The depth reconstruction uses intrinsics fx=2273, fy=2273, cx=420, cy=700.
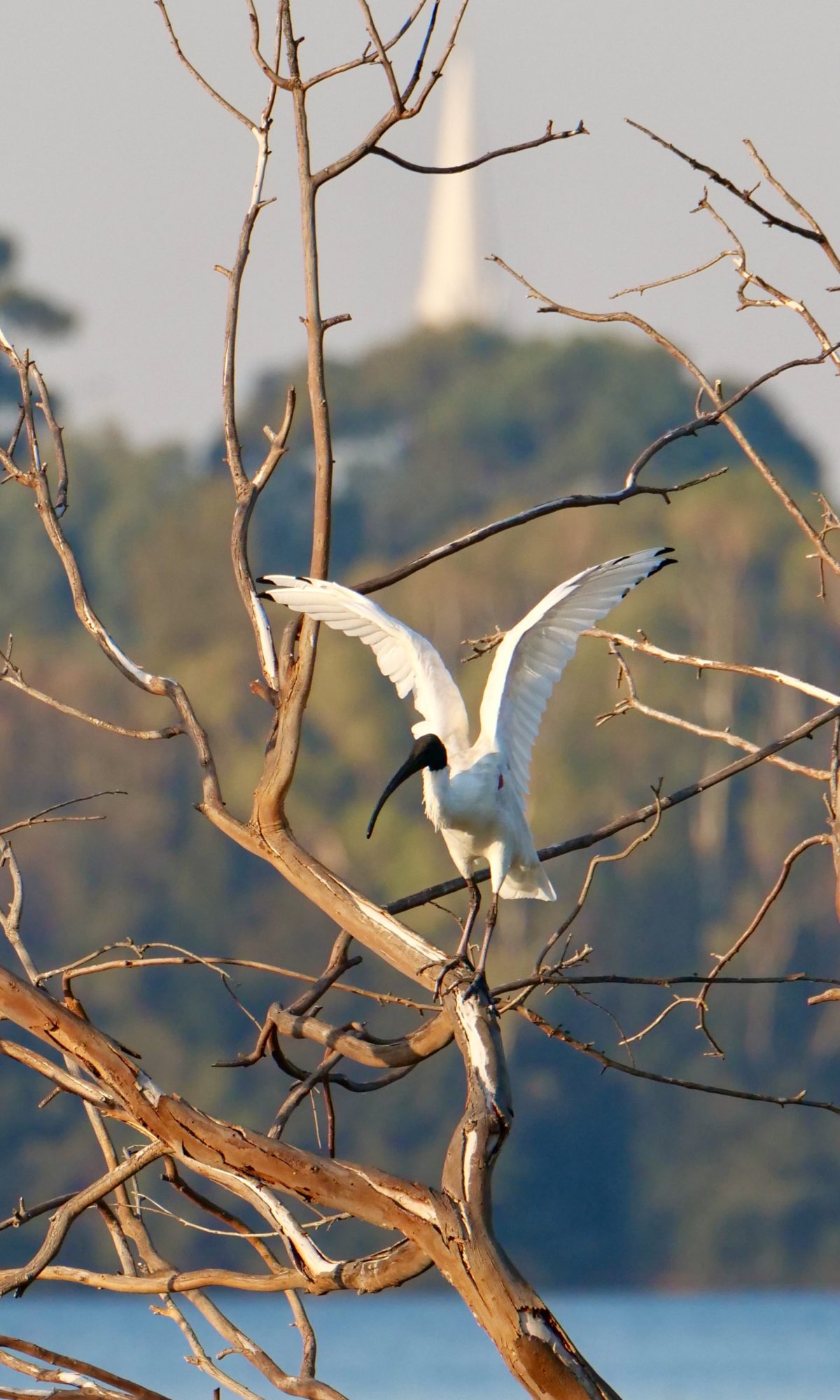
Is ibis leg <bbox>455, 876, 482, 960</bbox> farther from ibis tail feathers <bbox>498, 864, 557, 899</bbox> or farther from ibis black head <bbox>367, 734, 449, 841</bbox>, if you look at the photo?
ibis black head <bbox>367, 734, 449, 841</bbox>

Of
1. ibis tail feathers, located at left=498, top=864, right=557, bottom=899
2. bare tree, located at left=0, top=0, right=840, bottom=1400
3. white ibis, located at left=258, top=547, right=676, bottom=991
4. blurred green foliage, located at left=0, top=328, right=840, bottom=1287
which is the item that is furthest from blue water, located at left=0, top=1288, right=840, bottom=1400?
bare tree, located at left=0, top=0, right=840, bottom=1400

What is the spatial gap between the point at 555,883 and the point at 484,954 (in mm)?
22925

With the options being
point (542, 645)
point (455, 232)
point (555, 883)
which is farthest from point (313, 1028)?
point (455, 232)

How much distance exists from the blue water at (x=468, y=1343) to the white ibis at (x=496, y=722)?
33.8ft

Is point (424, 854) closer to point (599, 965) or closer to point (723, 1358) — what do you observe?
point (599, 965)

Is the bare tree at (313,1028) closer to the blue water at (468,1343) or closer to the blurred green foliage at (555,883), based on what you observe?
the blue water at (468,1343)

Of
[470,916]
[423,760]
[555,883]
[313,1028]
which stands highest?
[555,883]

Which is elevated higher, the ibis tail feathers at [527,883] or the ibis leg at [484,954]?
Answer: the ibis tail feathers at [527,883]

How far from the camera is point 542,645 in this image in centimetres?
571

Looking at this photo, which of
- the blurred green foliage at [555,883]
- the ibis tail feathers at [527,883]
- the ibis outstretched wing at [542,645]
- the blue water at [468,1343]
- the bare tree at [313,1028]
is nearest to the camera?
the bare tree at [313,1028]

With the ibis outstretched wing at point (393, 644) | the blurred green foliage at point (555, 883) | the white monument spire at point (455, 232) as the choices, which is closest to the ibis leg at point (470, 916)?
the ibis outstretched wing at point (393, 644)

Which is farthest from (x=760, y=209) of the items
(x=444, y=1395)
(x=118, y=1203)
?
(x=444, y=1395)

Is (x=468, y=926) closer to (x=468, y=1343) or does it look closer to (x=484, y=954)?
(x=484, y=954)

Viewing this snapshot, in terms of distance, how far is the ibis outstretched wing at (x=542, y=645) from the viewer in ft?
18.1
